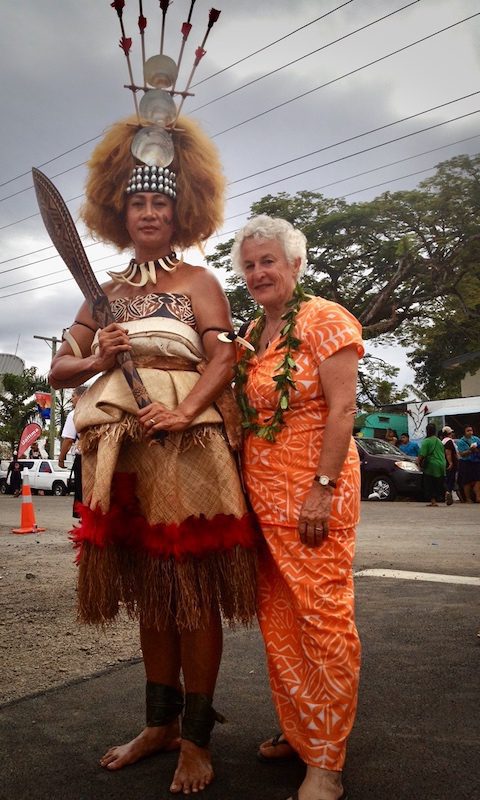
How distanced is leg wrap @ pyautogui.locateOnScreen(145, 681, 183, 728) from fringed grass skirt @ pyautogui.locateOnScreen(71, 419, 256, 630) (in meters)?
0.27

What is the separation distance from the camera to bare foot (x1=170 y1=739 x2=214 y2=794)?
7.00 ft

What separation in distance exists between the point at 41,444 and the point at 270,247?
52.2 meters

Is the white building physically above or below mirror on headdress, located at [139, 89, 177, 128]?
above

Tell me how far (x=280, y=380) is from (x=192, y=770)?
4.08ft

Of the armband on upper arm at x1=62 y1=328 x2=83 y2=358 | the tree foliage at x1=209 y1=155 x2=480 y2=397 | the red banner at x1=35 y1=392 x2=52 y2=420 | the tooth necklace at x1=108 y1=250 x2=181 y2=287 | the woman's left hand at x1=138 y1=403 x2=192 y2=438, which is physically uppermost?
the tree foliage at x1=209 y1=155 x2=480 y2=397

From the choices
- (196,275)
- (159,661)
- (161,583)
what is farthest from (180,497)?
(196,275)

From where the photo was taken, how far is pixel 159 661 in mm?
2441

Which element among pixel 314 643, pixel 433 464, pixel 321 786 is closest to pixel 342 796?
pixel 321 786

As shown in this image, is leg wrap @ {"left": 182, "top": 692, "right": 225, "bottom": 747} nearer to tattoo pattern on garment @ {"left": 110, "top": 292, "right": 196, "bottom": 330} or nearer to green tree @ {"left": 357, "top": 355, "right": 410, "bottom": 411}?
tattoo pattern on garment @ {"left": 110, "top": 292, "right": 196, "bottom": 330}

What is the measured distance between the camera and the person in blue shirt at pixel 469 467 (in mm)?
13992

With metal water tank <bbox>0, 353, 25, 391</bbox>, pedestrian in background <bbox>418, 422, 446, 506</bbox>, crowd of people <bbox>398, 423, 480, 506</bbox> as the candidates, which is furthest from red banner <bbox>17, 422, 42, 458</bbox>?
metal water tank <bbox>0, 353, 25, 391</bbox>

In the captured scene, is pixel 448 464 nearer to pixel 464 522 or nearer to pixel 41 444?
pixel 464 522

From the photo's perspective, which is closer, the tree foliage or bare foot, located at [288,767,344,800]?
bare foot, located at [288,767,344,800]

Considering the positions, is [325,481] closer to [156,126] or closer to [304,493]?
[304,493]
